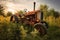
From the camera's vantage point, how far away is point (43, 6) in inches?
107

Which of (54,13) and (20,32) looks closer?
(20,32)

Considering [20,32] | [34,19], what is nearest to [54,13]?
[34,19]

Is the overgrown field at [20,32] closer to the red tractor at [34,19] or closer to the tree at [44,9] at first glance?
the red tractor at [34,19]

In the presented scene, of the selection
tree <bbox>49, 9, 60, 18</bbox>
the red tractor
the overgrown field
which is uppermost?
tree <bbox>49, 9, 60, 18</bbox>

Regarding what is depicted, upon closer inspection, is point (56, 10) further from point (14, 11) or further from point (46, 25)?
point (14, 11)

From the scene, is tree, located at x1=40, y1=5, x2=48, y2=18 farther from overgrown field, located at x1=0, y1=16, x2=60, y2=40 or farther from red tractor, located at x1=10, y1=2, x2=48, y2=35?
overgrown field, located at x1=0, y1=16, x2=60, y2=40

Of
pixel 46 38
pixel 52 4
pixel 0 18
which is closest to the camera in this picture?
pixel 46 38

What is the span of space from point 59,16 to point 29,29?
0.41 meters

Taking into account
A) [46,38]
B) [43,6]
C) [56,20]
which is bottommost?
[46,38]

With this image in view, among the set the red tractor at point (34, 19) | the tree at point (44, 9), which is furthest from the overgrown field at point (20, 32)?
the tree at point (44, 9)

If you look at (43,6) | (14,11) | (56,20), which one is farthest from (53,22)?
(14,11)

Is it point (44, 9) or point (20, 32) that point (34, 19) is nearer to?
point (44, 9)

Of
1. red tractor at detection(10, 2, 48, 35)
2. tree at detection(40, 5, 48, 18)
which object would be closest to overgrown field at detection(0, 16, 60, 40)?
red tractor at detection(10, 2, 48, 35)

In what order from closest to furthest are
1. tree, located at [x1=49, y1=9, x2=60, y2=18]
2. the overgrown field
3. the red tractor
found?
the overgrown field
the red tractor
tree, located at [x1=49, y1=9, x2=60, y2=18]
